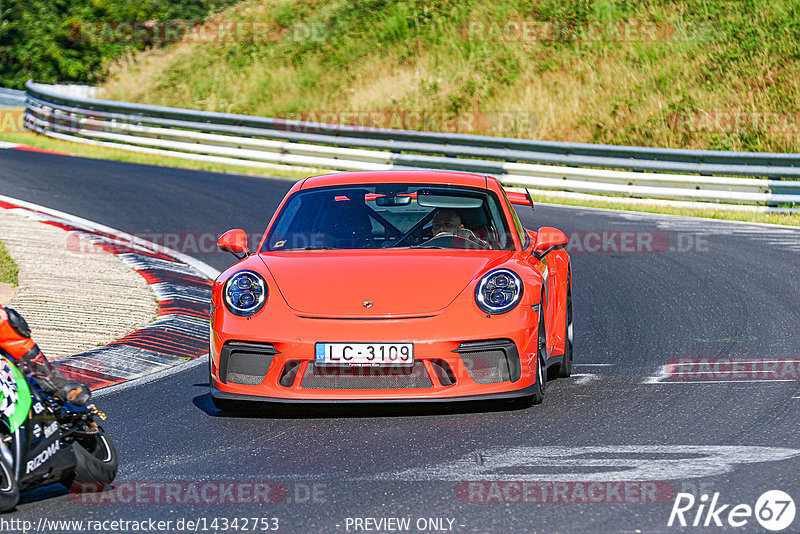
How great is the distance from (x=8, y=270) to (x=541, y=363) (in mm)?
6568

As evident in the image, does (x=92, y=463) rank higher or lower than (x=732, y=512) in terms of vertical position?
higher

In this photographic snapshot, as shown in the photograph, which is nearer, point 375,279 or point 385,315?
point 385,315

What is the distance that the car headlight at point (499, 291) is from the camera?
644 cm

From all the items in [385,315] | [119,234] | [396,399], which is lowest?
[396,399]

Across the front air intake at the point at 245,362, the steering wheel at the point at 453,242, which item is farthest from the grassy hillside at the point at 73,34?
the front air intake at the point at 245,362

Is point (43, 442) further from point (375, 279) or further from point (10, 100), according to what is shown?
point (10, 100)

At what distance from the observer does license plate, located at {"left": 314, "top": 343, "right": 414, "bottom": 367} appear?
20.2ft

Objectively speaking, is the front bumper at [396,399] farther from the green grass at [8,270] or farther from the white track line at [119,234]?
the white track line at [119,234]

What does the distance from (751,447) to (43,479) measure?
3.16 metres

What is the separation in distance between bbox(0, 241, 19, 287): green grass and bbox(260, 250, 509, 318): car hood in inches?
187

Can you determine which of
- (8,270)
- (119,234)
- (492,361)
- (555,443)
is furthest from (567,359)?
(119,234)

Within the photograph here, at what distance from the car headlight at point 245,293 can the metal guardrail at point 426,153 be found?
12272 mm

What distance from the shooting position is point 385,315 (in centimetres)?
632

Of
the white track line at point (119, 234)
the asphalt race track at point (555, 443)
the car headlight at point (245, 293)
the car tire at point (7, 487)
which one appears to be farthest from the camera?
the white track line at point (119, 234)
